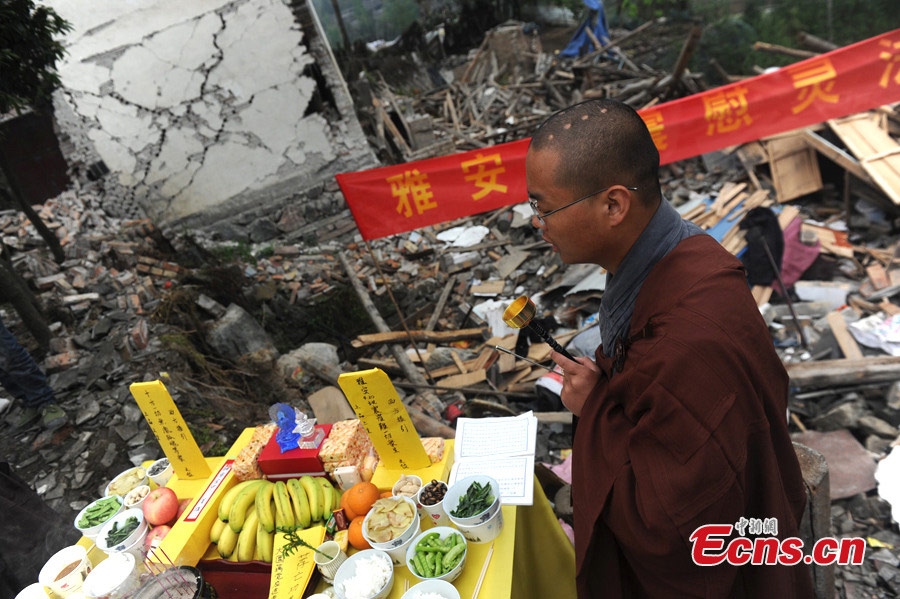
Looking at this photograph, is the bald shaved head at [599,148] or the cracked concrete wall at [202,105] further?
the cracked concrete wall at [202,105]

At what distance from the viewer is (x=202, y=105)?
7.90 metres

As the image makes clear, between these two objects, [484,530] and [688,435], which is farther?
[484,530]

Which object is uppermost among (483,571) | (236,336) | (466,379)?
(483,571)

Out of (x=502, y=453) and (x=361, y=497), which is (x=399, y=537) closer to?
(x=361, y=497)

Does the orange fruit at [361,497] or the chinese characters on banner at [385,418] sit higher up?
the chinese characters on banner at [385,418]

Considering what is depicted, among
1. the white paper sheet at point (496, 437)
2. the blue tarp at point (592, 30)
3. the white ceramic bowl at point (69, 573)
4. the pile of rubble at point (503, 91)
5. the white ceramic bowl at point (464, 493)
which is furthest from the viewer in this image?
the blue tarp at point (592, 30)

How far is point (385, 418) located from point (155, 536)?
1.38m

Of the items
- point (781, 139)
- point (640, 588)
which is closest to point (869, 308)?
point (781, 139)

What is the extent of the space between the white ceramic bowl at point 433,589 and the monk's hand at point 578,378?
853 mm

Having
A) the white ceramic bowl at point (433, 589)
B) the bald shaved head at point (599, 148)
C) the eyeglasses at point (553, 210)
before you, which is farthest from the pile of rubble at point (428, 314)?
the bald shaved head at point (599, 148)

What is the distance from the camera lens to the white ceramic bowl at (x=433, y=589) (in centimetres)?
200

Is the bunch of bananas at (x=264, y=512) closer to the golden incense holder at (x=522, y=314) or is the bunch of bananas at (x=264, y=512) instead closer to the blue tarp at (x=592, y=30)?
the golden incense holder at (x=522, y=314)

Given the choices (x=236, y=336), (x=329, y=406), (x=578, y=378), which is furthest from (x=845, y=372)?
(x=236, y=336)

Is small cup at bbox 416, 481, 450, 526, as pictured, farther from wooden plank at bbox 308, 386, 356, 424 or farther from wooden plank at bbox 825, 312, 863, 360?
wooden plank at bbox 825, 312, 863, 360
